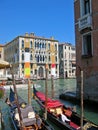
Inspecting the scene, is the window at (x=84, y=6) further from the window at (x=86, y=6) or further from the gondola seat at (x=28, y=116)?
the gondola seat at (x=28, y=116)

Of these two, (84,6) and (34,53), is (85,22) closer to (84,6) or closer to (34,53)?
(84,6)

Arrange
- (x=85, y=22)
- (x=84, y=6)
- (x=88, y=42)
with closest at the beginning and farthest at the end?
(x=85, y=22)
(x=88, y=42)
(x=84, y=6)

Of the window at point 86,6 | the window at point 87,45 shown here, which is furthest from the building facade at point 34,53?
the window at point 86,6

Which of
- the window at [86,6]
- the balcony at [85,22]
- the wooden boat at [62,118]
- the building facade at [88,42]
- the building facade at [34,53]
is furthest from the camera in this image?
the building facade at [34,53]

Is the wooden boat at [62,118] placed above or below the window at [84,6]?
below

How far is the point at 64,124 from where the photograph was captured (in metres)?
6.62

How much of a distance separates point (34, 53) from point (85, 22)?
30.7 metres

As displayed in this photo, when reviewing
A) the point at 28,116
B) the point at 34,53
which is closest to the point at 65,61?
the point at 34,53

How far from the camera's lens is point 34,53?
40562 millimetres

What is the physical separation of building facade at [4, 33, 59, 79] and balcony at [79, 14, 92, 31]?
90.1ft

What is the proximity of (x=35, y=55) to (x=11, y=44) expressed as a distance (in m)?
4.91

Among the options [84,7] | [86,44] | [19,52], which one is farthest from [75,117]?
[19,52]

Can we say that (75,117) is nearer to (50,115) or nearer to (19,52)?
(50,115)

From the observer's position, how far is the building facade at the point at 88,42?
31.6 feet
